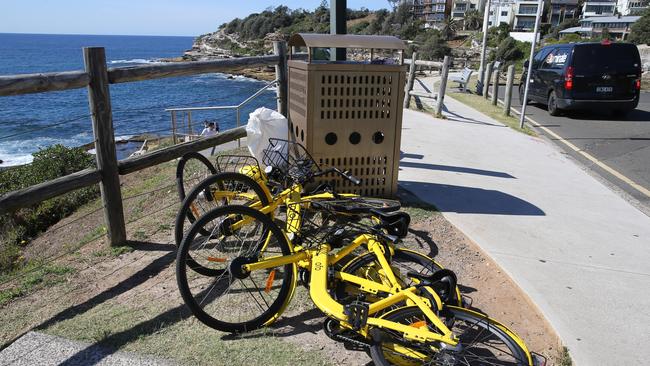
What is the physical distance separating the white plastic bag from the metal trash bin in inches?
9.5

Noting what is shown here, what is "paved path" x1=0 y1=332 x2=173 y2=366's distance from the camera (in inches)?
115

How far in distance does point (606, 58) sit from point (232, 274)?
12833 millimetres

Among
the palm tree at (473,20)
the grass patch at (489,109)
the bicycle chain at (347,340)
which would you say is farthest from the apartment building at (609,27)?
the bicycle chain at (347,340)

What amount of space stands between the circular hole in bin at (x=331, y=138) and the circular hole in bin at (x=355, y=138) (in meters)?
0.18

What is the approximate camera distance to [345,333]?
2947mm

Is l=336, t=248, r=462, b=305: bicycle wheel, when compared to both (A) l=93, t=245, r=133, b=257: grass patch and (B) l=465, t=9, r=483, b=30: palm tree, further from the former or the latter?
(B) l=465, t=9, r=483, b=30: palm tree

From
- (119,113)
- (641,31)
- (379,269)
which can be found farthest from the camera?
(641,31)

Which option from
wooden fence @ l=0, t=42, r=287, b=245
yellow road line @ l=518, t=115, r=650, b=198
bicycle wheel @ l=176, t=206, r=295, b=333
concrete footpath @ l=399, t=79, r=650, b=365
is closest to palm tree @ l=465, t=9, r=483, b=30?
yellow road line @ l=518, t=115, r=650, b=198

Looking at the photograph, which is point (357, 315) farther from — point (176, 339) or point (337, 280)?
point (176, 339)

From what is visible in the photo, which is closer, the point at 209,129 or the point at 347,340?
the point at 347,340

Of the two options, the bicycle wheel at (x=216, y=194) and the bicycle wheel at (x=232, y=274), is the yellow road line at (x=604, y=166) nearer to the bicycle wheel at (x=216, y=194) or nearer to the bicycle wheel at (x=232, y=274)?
the bicycle wheel at (x=216, y=194)

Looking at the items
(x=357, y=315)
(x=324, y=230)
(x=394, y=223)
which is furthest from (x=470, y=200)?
(x=357, y=315)

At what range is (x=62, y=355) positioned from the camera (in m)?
2.98

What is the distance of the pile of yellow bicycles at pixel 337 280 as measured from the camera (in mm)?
2814
